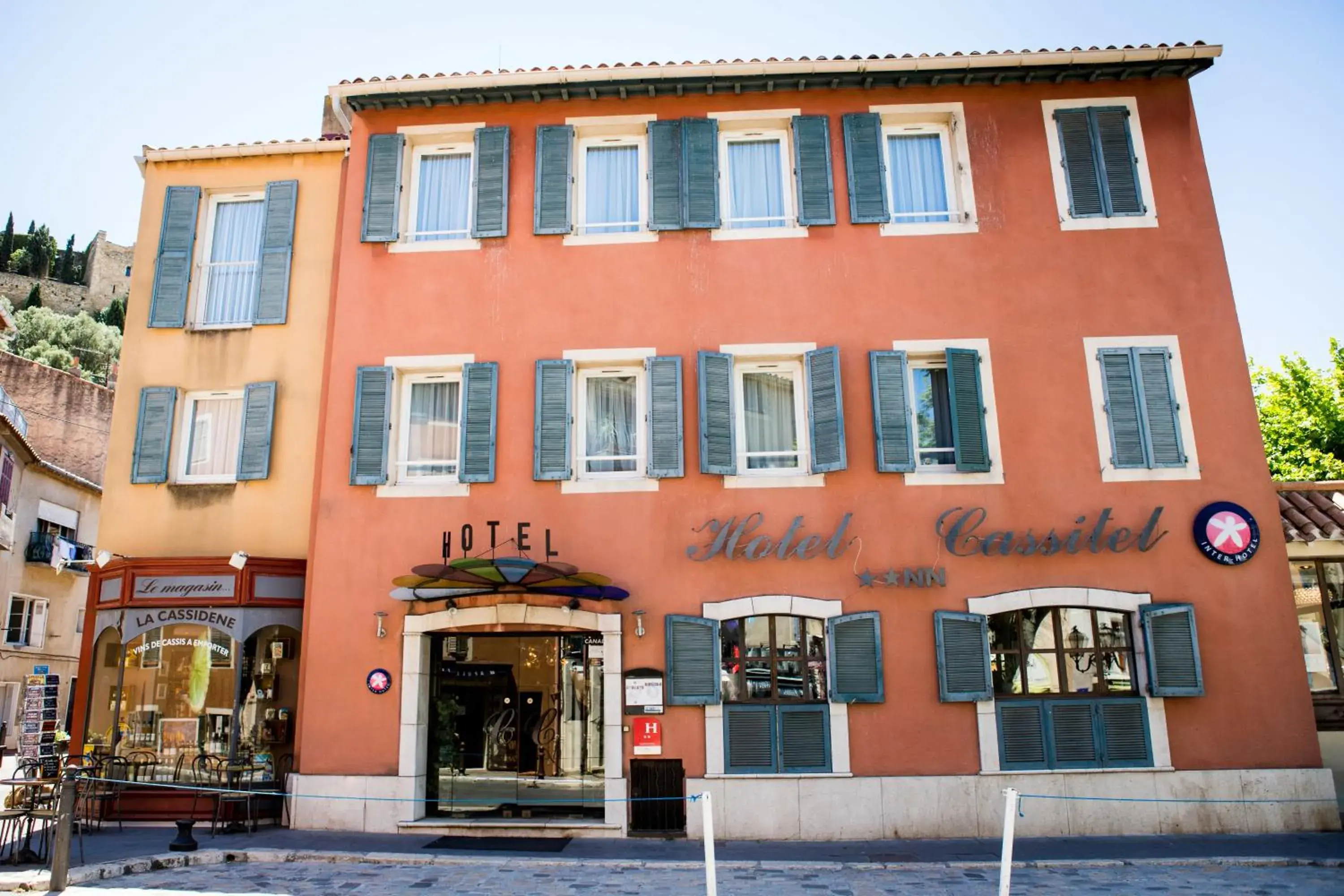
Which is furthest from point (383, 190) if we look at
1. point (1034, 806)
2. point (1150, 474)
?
point (1034, 806)

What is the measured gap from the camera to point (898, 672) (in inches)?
447

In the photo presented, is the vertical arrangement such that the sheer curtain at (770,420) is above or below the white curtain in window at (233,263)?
below

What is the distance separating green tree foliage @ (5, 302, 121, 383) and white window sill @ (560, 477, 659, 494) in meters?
44.9

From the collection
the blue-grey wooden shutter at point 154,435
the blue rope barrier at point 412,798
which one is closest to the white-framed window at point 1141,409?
the blue rope barrier at point 412,798

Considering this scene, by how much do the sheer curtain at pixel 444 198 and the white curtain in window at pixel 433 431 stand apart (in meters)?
2.19

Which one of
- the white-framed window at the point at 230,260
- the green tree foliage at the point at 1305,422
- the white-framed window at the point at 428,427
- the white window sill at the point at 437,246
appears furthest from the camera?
the green tree foliage at the point at 1305,422

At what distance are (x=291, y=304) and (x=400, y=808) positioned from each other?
23.3 ft

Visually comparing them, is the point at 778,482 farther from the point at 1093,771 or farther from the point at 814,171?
the point at 1093,771

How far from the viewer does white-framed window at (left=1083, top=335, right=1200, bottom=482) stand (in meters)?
11.8

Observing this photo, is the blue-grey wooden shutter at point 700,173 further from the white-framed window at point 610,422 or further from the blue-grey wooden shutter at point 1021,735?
the blue-grey wooden shutter at point 1021,735

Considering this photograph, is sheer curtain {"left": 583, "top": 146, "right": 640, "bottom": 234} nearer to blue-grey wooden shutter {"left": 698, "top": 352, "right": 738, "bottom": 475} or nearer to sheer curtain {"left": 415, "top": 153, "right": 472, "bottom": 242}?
sheer curtain {"left": 415, "top": 153, "right": 472, "bottom": 242}

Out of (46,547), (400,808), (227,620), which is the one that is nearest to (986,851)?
(400,808)

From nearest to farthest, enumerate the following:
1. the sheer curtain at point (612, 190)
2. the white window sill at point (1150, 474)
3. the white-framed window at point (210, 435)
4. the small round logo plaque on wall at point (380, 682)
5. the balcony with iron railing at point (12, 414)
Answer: the small round logo plaque on wall at point (380, 682)
the white window sill at point (1150, 474)
the sheer curtain at point (612, 190)
the white-framed window at point (210, 435)
the balcony with iron railing at point (12, 414)

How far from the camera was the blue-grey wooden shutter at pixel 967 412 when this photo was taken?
11766 mm
